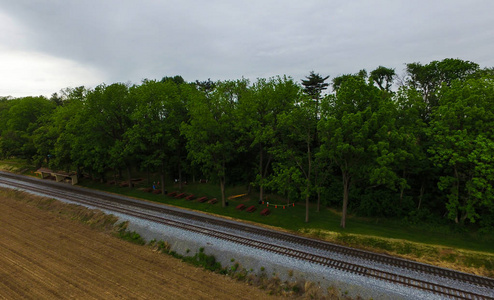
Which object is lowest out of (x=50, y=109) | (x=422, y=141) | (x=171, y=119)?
(x=422, y=141)

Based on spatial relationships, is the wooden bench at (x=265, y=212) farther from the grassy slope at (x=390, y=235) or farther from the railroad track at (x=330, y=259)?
the railroad track at (x=330, y=259)

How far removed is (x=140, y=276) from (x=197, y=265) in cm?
407

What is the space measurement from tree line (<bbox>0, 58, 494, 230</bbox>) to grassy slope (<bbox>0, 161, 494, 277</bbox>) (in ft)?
4.99

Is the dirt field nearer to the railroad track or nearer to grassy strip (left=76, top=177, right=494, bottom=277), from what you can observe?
the railroad track

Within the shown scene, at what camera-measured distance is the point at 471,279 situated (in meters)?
16.5

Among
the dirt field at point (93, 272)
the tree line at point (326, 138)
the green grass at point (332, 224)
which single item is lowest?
the dirt field at point (93, 272)

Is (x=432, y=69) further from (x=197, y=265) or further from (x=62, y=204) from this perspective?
(x=62, y=204)

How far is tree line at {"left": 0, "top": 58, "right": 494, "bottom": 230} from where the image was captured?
21.3 meters

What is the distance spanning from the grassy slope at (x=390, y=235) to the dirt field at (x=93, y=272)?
1092 cm

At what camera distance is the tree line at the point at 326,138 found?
2128 centimetres

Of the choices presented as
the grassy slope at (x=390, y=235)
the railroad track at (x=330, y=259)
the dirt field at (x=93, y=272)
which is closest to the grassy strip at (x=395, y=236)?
the grassy slope at (x=390, y=235)

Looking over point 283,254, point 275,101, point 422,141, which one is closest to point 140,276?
point 283,254

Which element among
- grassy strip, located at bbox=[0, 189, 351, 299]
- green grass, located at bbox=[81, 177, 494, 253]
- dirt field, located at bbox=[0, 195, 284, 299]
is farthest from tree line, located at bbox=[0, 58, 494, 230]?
dirt field, located at bbox=[0, 195, 284, 299]

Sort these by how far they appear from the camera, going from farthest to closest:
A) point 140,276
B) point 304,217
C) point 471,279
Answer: point 304,217 → point 140,276 → point 471,279
